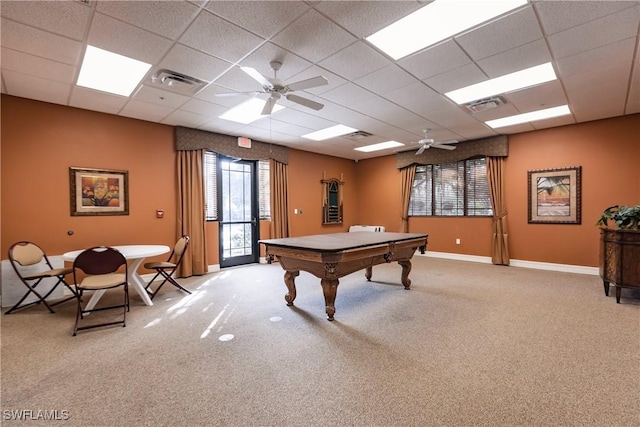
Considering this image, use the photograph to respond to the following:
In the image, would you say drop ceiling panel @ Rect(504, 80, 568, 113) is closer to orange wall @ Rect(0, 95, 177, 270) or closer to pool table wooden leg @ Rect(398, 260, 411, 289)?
pool table wooden leg @ Rect(398, 260, 411, 289)

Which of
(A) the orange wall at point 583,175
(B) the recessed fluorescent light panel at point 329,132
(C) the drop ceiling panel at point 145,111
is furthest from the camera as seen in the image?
(B) the recessed fluorescent light panel at point 329,132

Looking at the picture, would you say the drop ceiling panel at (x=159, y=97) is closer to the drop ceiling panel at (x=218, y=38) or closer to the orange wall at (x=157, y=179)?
the orange wall at (x=157, y=179)

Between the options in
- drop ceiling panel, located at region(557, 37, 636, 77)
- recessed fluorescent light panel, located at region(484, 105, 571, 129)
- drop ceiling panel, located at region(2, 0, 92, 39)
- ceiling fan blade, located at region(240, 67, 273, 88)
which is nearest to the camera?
drop ceiling panel, located at region(2, 0, 92, 39)

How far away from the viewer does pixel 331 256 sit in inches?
124

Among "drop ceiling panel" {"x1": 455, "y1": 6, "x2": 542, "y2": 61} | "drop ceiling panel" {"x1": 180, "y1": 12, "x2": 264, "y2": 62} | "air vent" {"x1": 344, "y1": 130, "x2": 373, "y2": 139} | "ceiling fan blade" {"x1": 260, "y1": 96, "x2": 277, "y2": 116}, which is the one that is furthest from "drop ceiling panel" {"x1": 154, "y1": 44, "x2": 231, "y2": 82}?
"air vent" {"x1": 344, "y1": 130, "x2": 373, "y2": 139}

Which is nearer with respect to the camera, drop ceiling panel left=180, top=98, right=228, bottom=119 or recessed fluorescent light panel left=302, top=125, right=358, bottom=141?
drop ceiling panel left=180, top=98, right=228, bottom=119

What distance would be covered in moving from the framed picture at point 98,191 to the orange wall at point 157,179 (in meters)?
0.09

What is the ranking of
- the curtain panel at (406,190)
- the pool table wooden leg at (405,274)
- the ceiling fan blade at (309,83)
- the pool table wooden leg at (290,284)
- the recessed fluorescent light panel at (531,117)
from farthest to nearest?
the curtain panel at (406,190), the recessed fluorescent light panel at (531,117), the pool table wooden leg at (405,274), the pool table wooden leg at (290,284), the ceiling fan blade at (309,83)

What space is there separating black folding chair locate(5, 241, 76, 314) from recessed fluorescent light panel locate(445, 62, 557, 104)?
220 inches

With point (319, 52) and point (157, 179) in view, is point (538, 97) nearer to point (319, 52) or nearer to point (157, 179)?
point (319, 52)

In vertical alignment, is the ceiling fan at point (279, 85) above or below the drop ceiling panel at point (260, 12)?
below

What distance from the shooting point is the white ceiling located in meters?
2.42

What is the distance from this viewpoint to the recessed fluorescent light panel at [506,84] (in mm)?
3489

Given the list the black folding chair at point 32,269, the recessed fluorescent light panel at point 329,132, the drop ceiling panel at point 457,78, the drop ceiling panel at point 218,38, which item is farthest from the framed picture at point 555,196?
the black folding chair at point 32,269
